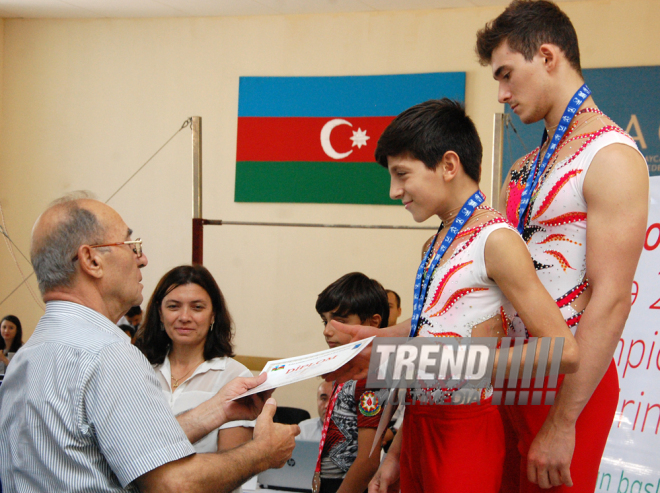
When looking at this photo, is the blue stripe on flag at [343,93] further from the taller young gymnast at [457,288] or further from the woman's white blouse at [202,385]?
the taller young gymnast at [457,288]

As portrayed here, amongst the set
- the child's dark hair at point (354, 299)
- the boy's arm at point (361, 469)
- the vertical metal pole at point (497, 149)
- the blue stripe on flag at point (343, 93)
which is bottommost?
the boy's arm at point (361, 469)

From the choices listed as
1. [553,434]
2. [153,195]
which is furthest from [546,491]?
[153,195]

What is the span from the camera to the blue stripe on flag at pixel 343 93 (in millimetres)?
4914

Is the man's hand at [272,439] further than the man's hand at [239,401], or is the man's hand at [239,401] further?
the man's hand at [239,401]

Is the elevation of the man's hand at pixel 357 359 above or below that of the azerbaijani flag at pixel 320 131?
below

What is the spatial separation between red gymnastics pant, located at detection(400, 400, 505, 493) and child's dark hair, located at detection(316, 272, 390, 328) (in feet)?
3.37

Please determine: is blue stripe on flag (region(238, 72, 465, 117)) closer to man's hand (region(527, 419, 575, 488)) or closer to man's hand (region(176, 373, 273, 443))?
man's hand (region(176, 373, 273, 443))

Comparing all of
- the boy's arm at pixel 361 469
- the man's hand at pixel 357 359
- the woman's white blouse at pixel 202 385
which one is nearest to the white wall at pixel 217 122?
the woman's white blouse at pixel 202 385

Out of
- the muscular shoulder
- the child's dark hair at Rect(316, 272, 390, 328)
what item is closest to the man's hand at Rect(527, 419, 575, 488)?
the muscular shoulder

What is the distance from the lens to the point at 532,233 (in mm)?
1218

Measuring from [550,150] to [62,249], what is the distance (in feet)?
3.21

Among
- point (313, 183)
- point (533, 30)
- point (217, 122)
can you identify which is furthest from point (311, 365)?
point (217, 122)

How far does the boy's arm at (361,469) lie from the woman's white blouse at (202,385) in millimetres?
388

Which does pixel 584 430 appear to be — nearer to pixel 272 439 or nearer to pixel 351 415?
pixel 272 439
